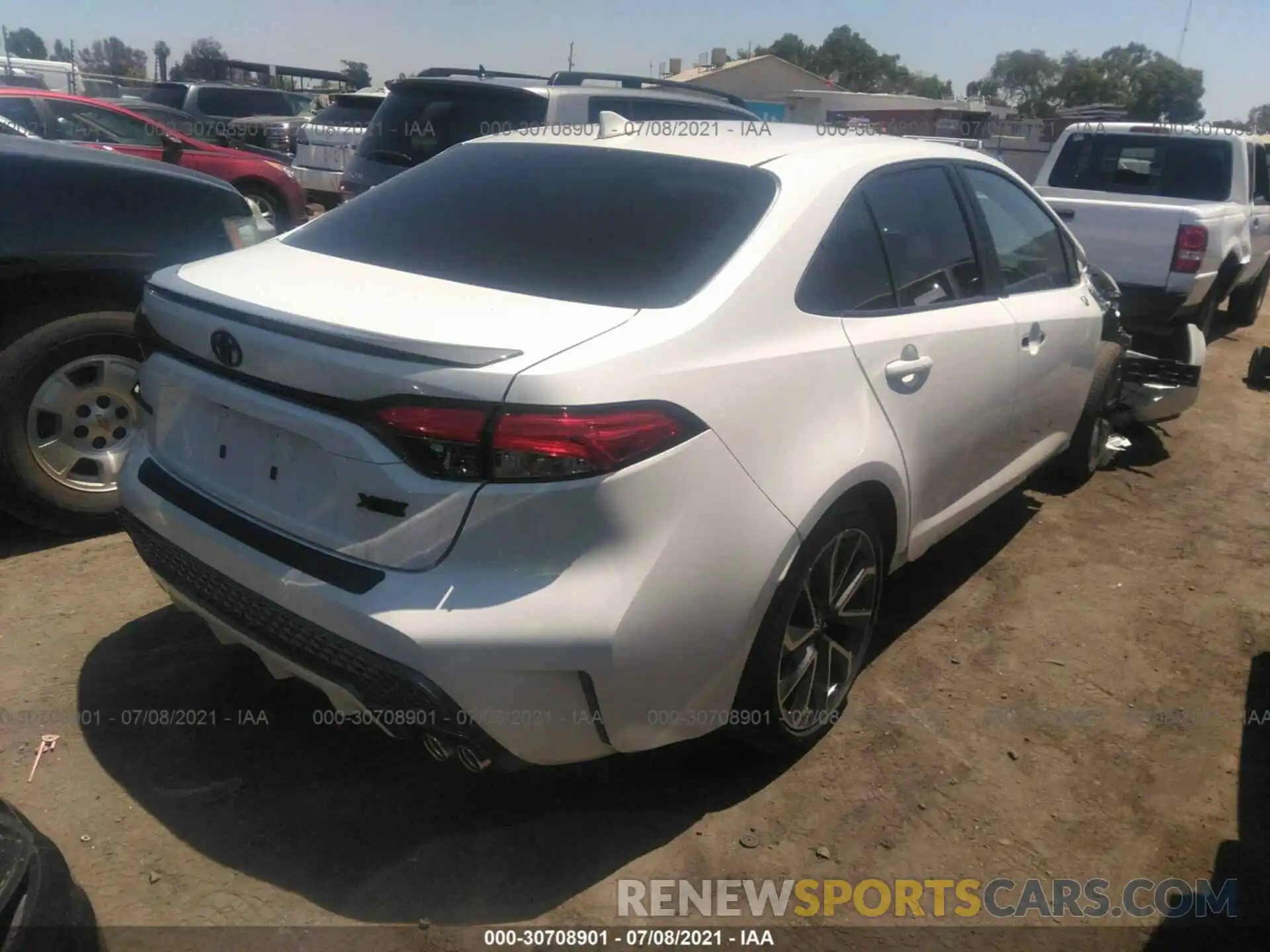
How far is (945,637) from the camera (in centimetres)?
373

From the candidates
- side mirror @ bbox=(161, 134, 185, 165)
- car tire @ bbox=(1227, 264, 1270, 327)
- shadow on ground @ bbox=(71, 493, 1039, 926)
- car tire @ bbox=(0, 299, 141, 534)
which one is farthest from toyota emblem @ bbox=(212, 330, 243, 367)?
car tire @ bbox=(1227, 264, 1270, 327)

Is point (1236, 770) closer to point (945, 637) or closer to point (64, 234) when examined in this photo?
point (945, 637)

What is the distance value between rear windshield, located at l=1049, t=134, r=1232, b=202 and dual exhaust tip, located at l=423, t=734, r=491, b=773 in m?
7.91

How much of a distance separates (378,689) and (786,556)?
99cm

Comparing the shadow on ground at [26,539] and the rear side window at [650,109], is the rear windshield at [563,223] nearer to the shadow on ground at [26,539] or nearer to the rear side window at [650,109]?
the shadow on ground at [26,539]

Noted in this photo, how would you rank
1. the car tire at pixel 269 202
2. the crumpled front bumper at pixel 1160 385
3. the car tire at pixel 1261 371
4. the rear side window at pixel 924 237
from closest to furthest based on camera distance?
the rear side window at pixel 924 237, the car tire at pixel 1261 371, the crumpled front bumper at pixel 1160 385, the car tire at pixel 269 202

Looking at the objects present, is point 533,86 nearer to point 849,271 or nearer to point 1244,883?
point 849,271

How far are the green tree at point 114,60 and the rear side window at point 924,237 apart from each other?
80.2 m

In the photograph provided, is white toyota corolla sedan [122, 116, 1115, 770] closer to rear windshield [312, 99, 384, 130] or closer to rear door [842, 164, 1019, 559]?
rear door [842, 164, 1019, 559]

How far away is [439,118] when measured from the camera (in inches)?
279

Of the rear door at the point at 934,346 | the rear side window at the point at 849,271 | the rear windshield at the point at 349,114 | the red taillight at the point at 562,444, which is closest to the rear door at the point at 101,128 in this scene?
the rear windshield at the point at 349,114

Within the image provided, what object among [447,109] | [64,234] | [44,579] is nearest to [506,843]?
[44,579]

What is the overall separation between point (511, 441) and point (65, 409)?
2543mm

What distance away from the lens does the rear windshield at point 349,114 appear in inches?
501
